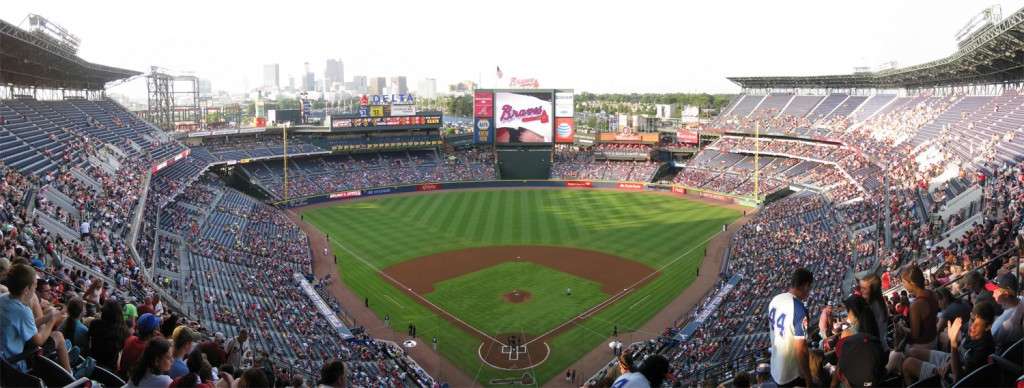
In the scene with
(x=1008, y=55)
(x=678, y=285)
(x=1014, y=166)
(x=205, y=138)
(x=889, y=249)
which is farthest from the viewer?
(x=205, y=138)

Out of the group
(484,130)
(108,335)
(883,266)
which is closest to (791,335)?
(108,335)

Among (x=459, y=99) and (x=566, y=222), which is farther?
(x=459, y=99)

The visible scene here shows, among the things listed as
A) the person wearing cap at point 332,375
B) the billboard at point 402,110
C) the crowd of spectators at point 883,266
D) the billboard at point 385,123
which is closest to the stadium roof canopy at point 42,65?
the billboard at point 385,123

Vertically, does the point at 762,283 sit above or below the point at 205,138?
below

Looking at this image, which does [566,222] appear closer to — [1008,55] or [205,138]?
[1008,55]

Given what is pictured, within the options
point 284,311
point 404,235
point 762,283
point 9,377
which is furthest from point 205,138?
point 9,377

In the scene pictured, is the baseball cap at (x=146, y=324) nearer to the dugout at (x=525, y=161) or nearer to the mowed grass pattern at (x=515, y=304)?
the mowed grass pattern at (x=515, y=304)

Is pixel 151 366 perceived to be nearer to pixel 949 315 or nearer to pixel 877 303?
pixel 877 303
